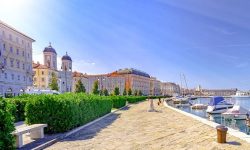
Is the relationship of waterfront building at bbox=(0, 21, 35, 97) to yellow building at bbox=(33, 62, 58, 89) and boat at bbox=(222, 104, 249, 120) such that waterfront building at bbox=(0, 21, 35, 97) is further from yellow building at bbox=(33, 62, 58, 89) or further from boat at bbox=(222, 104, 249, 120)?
yellow building at bbox=(33, 62, 58, 89)

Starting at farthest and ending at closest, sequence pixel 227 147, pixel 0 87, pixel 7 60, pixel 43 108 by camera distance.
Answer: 1. pixel 7 60
2. pixel 0 87
3. pixel 43 108
4. pixel 227 147

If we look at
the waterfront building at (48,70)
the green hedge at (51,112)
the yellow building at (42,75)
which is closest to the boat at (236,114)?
the green hedge at (51,112)

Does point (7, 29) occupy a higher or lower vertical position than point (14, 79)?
higher

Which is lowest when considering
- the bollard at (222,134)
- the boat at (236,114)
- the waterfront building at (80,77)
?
the boat at (236,114)

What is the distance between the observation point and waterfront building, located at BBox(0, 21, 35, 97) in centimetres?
6278

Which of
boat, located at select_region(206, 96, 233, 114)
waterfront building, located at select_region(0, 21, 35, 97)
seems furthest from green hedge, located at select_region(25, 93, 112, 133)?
waterfront building, located at select_region(0, 21, 35, 97)

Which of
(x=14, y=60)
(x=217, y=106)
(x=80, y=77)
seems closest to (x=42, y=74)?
(x=80, y=77)

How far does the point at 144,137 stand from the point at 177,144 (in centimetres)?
229

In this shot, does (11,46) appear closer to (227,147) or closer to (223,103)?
(223,103)

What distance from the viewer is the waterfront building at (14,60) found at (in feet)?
206

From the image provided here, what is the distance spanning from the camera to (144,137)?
1310 centimetres

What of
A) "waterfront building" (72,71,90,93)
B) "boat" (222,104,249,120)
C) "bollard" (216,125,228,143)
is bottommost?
"boat" (222,104,249,120)

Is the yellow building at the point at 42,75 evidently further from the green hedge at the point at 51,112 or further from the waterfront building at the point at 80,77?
the green hedge at the point at 51,112

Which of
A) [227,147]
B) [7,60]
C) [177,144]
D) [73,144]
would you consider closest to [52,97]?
[73,144]
